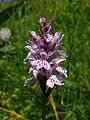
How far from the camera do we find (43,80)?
1757 mm

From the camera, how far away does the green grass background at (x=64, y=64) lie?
2.47 m

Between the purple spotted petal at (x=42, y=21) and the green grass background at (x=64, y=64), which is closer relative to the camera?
the purple spotted petal at (x=42, y=21)

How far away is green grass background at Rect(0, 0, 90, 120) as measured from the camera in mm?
2473

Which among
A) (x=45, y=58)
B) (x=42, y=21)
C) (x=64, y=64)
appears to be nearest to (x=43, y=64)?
(x=45, y=58)

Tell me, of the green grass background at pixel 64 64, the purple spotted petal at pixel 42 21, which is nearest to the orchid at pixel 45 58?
the purple spotted petal at pixel 42 21

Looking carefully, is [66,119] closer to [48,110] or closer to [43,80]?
[48,110]

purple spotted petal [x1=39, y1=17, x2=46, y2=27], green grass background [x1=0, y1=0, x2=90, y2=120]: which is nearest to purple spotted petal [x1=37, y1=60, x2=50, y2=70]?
purple spotted petal [x1=39, y1=17, x2=46, y2=27]

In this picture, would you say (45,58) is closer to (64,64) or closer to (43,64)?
(43,64)

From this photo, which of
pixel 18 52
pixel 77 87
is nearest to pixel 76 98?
pixel 77 87

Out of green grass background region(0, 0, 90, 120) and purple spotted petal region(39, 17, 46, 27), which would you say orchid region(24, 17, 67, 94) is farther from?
green grass background region(0, 0, 90, 120)

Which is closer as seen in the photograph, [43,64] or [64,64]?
[43,64]

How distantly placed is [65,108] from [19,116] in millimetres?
247

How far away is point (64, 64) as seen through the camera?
277cm

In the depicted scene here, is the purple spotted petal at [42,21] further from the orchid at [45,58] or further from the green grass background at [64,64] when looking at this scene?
the green grass background at [64,64]
